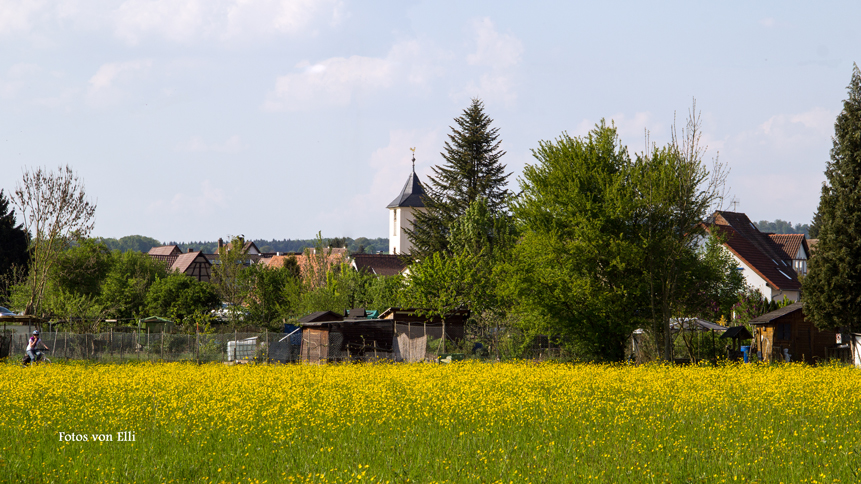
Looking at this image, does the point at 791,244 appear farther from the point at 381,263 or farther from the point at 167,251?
the point at 167,251

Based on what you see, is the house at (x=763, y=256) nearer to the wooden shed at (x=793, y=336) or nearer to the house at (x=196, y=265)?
the wooden shed at (x=793, y=336)

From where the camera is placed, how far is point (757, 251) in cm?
5969

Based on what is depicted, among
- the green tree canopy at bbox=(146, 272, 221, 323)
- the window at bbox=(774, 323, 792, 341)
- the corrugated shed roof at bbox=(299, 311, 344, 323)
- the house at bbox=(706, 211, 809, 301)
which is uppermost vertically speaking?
the house at bbox=(706, 211, 809, 301)

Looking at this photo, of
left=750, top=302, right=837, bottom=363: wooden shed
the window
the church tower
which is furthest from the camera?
the church tower

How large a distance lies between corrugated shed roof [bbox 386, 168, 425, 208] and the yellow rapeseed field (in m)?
97.0

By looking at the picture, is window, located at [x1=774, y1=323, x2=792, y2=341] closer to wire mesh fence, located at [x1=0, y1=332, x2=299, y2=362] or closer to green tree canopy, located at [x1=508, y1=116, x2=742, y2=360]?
green tree canopy, located at [x1=508, y1=116, x2=742, y2=360]

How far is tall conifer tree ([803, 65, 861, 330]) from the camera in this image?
29.9 meters

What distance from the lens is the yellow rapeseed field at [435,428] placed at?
877 cm

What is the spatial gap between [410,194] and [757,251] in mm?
65135

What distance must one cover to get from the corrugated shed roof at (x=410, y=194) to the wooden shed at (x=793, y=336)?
274 ft

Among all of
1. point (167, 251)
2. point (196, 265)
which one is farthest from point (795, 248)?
point (167, 251)

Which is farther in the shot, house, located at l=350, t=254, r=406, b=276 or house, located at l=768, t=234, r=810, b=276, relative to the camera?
house, located at l=350, t=254, r=406, b=276

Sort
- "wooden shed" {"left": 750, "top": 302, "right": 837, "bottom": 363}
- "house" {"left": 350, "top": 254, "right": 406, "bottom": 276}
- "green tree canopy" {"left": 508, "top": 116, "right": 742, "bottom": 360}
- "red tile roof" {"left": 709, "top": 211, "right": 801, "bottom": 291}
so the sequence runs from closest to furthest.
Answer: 1. "green tree canopy" {"left": 508, "top": 116, "right": 742, "bottom": 360}
2. "wooden shed" {"left": 750, "top": 302, "right": 837, "bottom": 363}
3. "red tile roof" {"left": 709, "top": 211, "right": 801, "bottom": 291}
4. "house" {"left": 350, "top": 254, "right": 406, "bottom": 276}

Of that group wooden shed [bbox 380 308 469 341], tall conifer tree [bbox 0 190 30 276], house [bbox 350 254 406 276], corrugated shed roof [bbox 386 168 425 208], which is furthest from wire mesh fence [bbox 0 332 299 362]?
corrugated shed roof [bbox 386 168 425 208]
